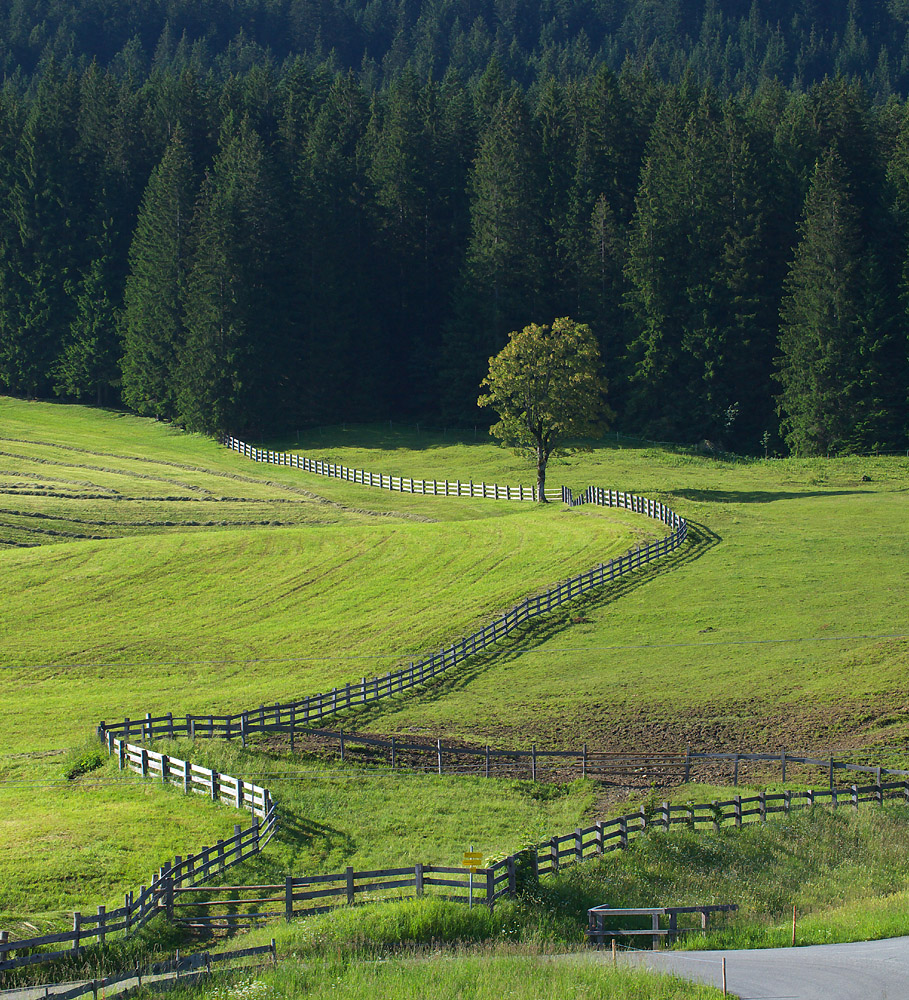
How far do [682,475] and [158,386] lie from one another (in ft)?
157

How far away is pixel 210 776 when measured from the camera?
27688mm

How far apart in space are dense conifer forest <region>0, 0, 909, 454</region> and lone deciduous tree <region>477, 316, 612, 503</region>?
1027 inches

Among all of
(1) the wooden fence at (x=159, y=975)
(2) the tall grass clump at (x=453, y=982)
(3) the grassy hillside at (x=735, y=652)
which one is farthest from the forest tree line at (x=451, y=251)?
(1) the wooden fence at (x=159, y=975)

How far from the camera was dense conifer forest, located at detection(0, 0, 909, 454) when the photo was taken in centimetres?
9325

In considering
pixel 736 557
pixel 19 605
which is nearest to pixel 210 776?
pixel 19 605

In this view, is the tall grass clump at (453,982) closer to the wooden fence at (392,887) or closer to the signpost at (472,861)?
the signpost at (472,861)

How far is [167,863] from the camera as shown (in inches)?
839

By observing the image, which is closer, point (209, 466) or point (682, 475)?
point (682, 475)

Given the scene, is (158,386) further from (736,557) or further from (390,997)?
(390,997)

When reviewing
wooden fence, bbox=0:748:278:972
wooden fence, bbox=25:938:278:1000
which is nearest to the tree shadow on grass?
wooden fence, bbox=0:748:278:972

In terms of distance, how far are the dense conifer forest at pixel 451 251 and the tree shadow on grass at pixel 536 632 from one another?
39.6 m

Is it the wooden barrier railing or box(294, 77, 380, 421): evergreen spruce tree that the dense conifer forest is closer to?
box(294, 77, 380, 421): evergreen spruce tree

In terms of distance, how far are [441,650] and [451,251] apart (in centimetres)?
7377

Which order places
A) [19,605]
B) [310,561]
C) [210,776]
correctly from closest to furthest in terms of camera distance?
1. [210,776]
2. [19,605]
3. [310,561]
